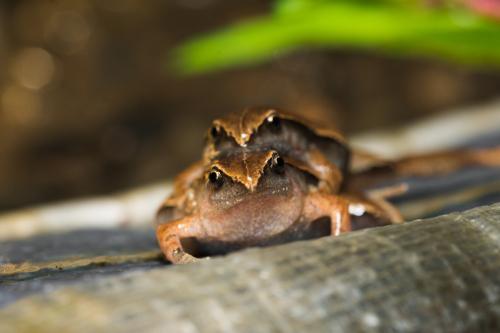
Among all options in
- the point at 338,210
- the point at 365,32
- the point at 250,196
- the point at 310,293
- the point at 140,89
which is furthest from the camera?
the point at 140,89

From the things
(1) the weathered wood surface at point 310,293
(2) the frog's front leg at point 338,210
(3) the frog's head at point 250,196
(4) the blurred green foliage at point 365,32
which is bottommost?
(1) the weathered wood surface at point 310,293

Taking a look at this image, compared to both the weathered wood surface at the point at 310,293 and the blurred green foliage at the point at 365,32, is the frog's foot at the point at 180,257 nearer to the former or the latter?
the weathered wood surface at the point at 310,293

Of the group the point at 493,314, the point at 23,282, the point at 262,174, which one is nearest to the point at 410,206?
the point at 262,174

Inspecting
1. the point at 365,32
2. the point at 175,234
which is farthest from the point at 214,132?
the point at 365,32

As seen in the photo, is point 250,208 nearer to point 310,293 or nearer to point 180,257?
point 180,257

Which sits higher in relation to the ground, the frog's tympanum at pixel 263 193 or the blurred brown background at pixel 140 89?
the blurred brown background at pixel 140 89

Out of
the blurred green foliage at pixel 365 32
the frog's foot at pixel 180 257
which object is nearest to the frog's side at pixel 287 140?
the frog's foot at pixel 180 257

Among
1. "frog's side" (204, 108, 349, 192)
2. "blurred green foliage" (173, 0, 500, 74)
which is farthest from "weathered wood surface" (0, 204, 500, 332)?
"blurred green foliage" (173, 0, 500, 74)
